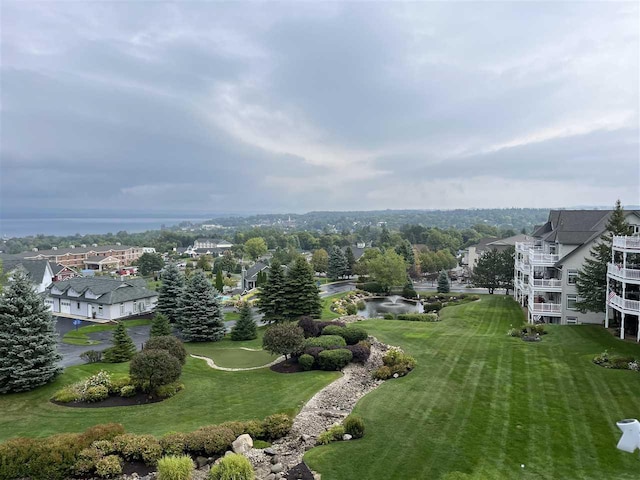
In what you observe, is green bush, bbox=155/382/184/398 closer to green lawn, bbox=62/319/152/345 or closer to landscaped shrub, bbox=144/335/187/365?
landscaped shrub, bbox=144/335/187/365

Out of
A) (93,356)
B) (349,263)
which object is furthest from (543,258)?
(349,263)

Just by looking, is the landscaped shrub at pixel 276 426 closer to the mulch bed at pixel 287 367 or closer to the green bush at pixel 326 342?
the mulch bed at pixel 287 367

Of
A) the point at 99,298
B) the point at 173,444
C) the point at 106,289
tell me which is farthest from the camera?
the point at 106,289

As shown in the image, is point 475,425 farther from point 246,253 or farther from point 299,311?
point 246,253

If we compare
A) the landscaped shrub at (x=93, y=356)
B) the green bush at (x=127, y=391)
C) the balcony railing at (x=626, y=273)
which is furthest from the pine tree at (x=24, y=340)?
the balcony railing at (x=626, y=273)

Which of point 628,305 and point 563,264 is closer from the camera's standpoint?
point 628,305

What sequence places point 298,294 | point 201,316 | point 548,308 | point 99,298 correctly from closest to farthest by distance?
point 548,308 → point 201,316 → point 298,294 → point 99,298

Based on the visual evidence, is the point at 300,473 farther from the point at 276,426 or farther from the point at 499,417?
the point at 499,417
